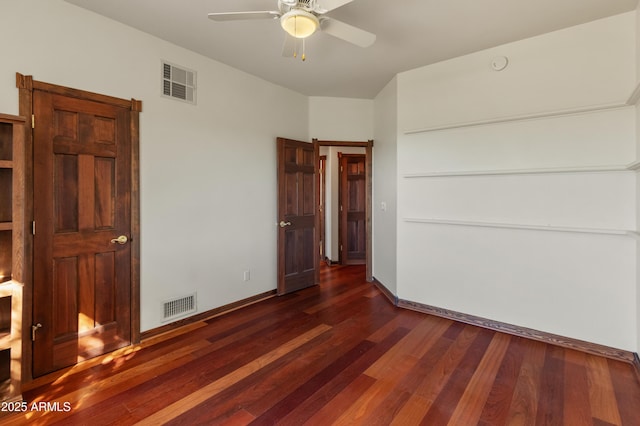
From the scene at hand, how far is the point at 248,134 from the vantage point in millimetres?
3736

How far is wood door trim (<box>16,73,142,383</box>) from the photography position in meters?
2.14

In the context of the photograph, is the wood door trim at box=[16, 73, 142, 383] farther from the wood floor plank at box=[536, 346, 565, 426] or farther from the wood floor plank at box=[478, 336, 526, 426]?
the wood floor plank at box=[536, 346, 565, 426]

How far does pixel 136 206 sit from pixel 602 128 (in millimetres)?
3994

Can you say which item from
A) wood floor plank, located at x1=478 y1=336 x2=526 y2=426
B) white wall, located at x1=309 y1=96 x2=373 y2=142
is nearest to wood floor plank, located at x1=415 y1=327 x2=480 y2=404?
wood floor plank, located at x1=478 y1=336 x2=526 y2=426

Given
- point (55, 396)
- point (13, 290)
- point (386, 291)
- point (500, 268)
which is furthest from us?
point (386, 291)

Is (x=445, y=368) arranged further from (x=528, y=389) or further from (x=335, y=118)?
(x=335, y=118)

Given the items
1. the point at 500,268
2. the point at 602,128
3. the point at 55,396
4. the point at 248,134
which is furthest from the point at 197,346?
the point at 602,128

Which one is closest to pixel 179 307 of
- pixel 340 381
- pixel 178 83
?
pixel 340 381

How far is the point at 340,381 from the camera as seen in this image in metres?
2.20

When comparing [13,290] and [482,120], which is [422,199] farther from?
[13,290]

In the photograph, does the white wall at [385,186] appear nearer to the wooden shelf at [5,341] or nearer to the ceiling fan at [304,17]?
the ceiling fan at [304,17]

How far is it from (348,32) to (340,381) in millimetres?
2418

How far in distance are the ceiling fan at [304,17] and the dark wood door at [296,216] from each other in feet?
6.62

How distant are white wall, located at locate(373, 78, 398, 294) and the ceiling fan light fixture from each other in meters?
1.98
